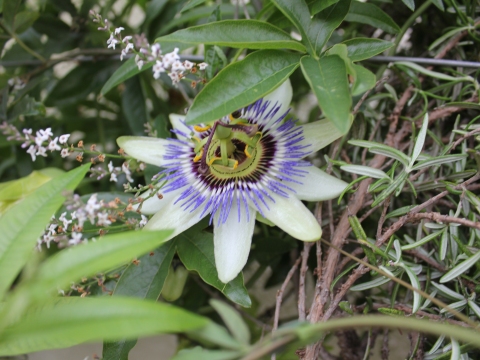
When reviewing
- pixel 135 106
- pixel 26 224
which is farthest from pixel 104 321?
pixel 135 106

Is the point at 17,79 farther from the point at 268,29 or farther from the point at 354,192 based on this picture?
the point at 354,192

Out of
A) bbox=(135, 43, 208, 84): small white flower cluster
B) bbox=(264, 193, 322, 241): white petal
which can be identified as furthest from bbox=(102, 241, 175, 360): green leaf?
bbox=(135, 43, 208, 84): small white flower cluster

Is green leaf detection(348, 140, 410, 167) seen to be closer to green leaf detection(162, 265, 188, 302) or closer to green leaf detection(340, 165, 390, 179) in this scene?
green leaf detection(340, 165, 390, 179)

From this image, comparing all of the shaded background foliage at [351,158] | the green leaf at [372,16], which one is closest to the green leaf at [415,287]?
the shaded background foliage at [351,158]

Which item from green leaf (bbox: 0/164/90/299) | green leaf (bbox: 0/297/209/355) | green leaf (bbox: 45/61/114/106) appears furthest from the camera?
green leaf (bbox: 45/61/114/106)

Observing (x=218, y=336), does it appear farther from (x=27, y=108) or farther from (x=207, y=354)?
(x=27, y=108)

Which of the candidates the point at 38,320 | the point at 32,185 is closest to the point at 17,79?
the point at 32,185
